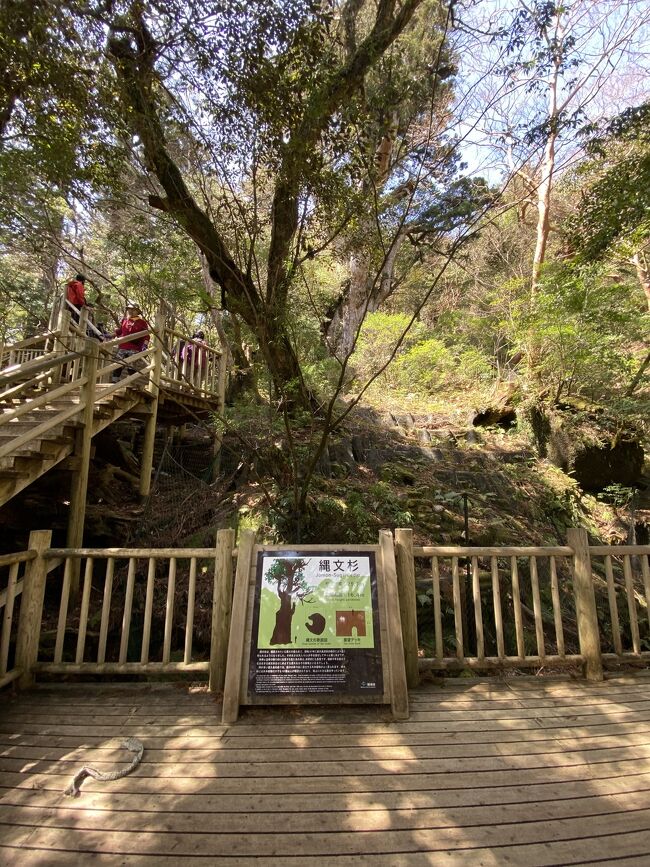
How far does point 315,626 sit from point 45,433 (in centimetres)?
356

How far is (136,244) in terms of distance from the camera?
552 centimetres

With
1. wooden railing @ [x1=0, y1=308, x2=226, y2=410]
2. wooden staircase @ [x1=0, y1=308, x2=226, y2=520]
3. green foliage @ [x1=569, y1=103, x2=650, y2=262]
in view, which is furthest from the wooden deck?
green foliage @ [x1=569, y1=103, x2=650, y2=262]

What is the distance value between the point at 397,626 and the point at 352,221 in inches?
182

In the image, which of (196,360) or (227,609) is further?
(196,360)

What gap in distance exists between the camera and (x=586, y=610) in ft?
10.5

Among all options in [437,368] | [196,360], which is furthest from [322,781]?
[437,368]

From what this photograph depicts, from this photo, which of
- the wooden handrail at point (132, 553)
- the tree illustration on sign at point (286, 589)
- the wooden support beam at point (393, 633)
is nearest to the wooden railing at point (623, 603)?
the wooden support beam at point (393, 633)

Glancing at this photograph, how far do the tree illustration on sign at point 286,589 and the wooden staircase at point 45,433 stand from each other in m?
2.76

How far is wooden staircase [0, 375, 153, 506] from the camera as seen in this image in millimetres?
3893

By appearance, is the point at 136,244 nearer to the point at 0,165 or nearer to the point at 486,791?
the point at 0,165

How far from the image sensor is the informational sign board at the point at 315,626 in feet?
8.78

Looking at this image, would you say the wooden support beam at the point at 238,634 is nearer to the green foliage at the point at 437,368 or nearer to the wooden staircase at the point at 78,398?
the wooden staircase at the point at 78,398

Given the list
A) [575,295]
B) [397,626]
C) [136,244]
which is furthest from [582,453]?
[136,244]

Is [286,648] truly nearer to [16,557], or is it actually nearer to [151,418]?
[16,557]
